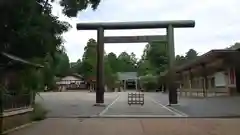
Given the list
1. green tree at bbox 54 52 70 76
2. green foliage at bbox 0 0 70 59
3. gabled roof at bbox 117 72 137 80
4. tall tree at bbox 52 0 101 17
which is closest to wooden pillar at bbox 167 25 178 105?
green tree at bbox 54 52 70 76

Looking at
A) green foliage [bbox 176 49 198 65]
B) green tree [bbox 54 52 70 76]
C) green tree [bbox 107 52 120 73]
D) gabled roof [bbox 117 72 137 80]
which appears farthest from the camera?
green tree [bbox 107 52 120 73]

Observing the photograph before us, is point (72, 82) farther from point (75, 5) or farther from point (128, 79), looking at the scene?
point (75, 5)

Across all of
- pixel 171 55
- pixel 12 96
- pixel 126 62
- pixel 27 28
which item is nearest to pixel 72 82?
pixel 126 62

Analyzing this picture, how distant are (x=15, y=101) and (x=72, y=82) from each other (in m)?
64.7

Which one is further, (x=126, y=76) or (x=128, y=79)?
(x=126, y=76)

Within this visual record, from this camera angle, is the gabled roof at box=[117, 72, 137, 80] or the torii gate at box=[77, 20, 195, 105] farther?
Answer: the gabled roof at box=[117, 72, 137, 80]

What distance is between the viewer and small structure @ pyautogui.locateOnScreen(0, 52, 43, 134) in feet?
33.5

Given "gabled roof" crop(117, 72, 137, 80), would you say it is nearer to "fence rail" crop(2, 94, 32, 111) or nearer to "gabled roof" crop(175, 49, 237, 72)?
"gabled roof" crop(175, 49, 237, 72)

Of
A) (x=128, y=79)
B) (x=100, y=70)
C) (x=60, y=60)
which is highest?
(x=128, y=79)

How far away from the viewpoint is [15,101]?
12.2m

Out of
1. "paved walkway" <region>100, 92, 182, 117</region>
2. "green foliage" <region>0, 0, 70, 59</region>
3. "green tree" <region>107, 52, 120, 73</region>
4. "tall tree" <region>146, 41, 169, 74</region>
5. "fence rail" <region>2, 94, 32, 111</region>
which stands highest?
"green tree" <region>107, 52, 120, 73</region>

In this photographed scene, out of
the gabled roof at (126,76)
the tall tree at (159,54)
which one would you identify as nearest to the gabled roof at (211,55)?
the tall tree at (159,54)

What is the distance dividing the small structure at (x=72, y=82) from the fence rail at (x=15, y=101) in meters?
57.5

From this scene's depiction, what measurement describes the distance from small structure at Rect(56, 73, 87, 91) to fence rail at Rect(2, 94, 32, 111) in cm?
5753
